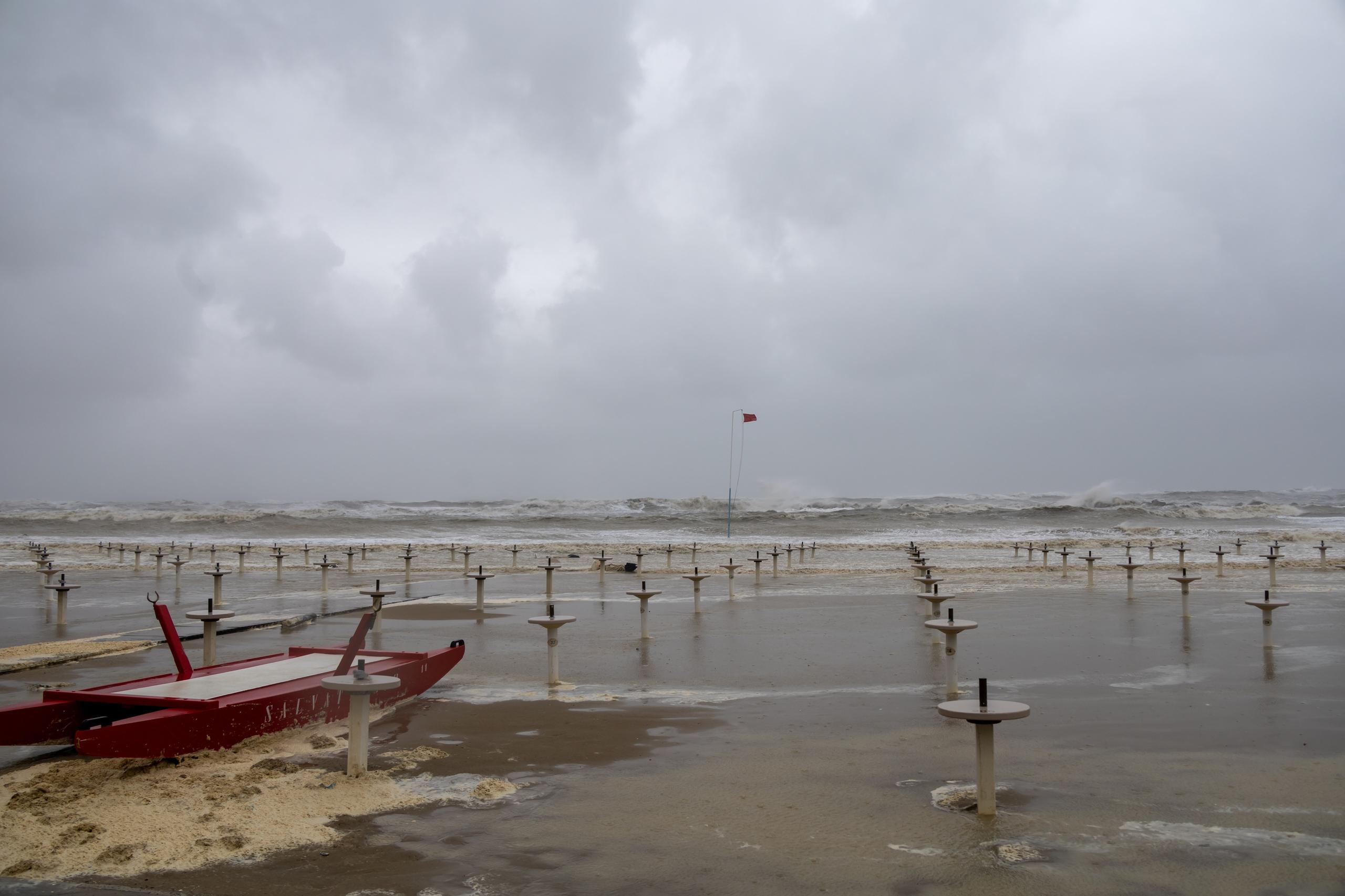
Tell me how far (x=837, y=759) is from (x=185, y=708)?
5.01 m

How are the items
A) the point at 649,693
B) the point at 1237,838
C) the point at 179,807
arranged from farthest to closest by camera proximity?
1. the point at 649,693
2. the point at 179,807
3. the point at 1237,838

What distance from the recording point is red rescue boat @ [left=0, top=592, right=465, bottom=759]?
20.4 ft

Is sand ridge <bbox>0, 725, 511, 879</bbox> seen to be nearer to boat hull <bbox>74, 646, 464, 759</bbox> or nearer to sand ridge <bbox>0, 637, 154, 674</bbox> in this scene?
boat hull <bbox>74, 646, 464, 759</bbox>

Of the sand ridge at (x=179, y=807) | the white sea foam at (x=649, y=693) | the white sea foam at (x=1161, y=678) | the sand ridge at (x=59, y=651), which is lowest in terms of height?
the white sea foam at (x=649, y=693)

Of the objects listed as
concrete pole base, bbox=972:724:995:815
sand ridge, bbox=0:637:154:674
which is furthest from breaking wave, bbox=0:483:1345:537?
concrete pole base, bbox=972:724:995:815

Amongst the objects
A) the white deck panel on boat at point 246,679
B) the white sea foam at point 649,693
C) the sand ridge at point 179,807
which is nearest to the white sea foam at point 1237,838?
the white sea foam at point 649,693

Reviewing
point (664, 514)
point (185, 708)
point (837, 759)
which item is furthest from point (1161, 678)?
point (664, 514)

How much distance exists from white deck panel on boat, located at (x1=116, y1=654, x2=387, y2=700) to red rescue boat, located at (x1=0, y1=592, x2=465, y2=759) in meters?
0.02

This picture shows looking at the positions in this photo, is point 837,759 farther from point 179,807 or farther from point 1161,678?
A: point 1161,678

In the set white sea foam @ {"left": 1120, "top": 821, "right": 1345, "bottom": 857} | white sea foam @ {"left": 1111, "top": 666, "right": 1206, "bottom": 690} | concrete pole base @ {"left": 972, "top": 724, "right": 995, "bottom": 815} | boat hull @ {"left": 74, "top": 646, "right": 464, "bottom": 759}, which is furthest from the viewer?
white sea foam @ {"left": 1111, "top": 666, "right": 1206, "bottom": 690}

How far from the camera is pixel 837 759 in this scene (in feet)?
21.8

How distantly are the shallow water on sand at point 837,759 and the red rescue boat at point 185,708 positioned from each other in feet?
1.62

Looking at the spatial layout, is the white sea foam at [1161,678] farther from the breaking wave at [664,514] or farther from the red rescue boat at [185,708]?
the breaking wave at [664,514]

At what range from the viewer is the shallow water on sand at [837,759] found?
4.57m
